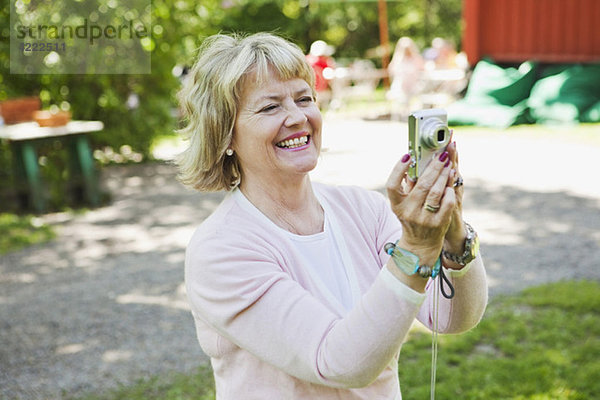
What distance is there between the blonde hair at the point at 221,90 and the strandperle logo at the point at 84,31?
750 centimetres

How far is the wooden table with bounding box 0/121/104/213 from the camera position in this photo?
8000 mm

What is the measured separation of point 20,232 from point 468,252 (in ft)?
21.2

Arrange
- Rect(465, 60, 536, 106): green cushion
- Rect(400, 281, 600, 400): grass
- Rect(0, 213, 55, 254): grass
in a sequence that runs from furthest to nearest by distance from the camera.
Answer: Rect(465, 60, 536, 106): green cushion < Rect(0, 213, 55, 254): grass < Rect(400, 281, 600, 400): grass

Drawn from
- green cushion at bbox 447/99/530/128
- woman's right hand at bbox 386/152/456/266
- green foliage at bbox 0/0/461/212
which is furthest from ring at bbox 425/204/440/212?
green cushion at bbox 447/99/530/128

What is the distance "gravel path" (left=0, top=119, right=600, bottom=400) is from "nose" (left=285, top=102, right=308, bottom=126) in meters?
2.62

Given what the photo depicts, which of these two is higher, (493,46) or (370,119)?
(493,46)

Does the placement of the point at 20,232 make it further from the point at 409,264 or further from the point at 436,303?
the point at 409,264

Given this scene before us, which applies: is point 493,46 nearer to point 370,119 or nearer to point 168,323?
point 370,119

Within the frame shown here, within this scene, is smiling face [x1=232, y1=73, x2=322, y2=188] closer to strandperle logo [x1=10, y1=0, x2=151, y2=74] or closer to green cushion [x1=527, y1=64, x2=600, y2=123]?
strandperle logo [x1=10, y1=0, x2=151, y2=74]

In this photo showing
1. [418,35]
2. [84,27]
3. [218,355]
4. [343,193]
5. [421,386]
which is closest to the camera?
[218,355]

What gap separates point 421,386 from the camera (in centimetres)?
368

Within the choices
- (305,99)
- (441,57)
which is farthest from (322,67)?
(305,99)

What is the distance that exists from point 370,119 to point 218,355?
1251 cm

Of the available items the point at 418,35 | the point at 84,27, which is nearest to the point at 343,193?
the point at 84,27
